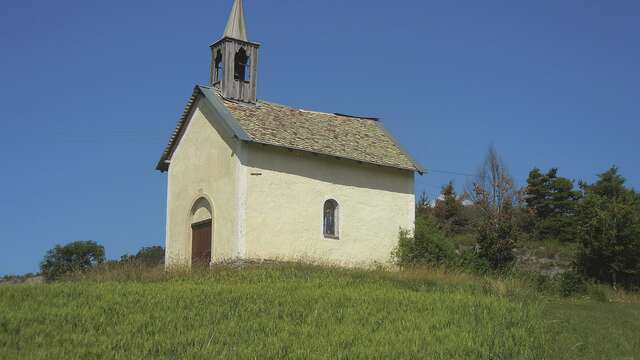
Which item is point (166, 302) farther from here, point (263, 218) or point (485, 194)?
point (485, 194)

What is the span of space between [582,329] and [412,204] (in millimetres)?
14295

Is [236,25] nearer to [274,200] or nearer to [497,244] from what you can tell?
[274,200]

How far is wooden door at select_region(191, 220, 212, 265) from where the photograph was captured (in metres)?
27.5

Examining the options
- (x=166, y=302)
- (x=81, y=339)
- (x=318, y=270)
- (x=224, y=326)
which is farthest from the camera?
(x=318, y=270)

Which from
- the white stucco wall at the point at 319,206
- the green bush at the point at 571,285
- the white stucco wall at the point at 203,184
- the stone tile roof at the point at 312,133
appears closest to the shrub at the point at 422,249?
the white stucco wall at the point at 319,206

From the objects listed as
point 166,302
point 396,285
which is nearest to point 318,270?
point 396,285

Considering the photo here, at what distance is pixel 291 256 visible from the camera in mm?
26703

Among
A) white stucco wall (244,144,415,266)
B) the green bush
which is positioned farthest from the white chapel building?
the green bush

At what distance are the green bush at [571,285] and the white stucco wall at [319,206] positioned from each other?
21.4 ft

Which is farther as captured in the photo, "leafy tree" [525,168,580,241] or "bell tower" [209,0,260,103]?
"leafy tree" [525,168,580,241]

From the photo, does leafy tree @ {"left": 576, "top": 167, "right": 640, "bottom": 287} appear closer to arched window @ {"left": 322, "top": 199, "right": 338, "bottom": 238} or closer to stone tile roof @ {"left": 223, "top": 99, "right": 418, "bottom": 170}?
stone tile roof @ {"left": 223, "top": 99, "right": 418, "bottom": 170}

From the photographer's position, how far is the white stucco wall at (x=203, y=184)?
26.3 m

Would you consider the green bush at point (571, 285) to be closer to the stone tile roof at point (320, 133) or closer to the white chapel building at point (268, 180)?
the white chapel building at point (268, 180)

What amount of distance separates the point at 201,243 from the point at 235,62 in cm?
716
